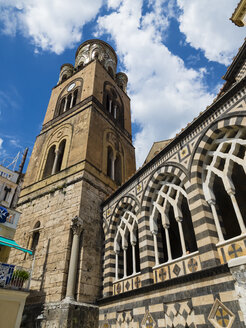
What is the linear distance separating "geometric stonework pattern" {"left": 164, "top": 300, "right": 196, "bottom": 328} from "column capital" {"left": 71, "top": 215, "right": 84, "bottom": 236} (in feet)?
15.7

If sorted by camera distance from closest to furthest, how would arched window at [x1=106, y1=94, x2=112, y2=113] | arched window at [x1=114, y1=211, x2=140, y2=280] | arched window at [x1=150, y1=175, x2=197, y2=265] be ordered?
arched window at [x1=150, y1=175, x2=197, y2=265] → arched window at [x1=114, y1=211, x2=140, y2=280] → arched window at [x1=106, y1=94, x2=112, y2=113]

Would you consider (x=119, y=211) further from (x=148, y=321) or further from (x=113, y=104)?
(x=113, y=104)

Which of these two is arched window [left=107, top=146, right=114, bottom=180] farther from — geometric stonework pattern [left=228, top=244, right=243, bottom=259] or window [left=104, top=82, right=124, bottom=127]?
geometric stonework pattern [left=228, top=244, right=243, bottom=259]

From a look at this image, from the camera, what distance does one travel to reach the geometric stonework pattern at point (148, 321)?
7293mm

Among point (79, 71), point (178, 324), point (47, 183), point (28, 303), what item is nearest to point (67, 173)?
point (47, 183)

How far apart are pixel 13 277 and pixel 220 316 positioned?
7.62 m

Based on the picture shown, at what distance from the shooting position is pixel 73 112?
17000mm

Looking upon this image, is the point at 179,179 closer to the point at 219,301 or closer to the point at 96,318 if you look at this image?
the point at 219,301

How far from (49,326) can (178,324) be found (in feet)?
15.4

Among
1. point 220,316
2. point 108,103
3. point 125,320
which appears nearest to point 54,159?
point 108,103

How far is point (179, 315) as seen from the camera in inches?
261

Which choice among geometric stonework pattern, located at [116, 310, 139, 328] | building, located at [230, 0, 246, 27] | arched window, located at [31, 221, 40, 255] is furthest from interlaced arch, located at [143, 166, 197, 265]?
building, located at [230, 0, 246, 27]

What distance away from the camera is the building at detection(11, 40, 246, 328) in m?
6.37

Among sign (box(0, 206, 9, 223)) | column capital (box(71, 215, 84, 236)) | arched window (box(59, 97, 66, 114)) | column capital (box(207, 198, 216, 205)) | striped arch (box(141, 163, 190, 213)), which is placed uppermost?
arched window (box(59, 97, 66, 114))
